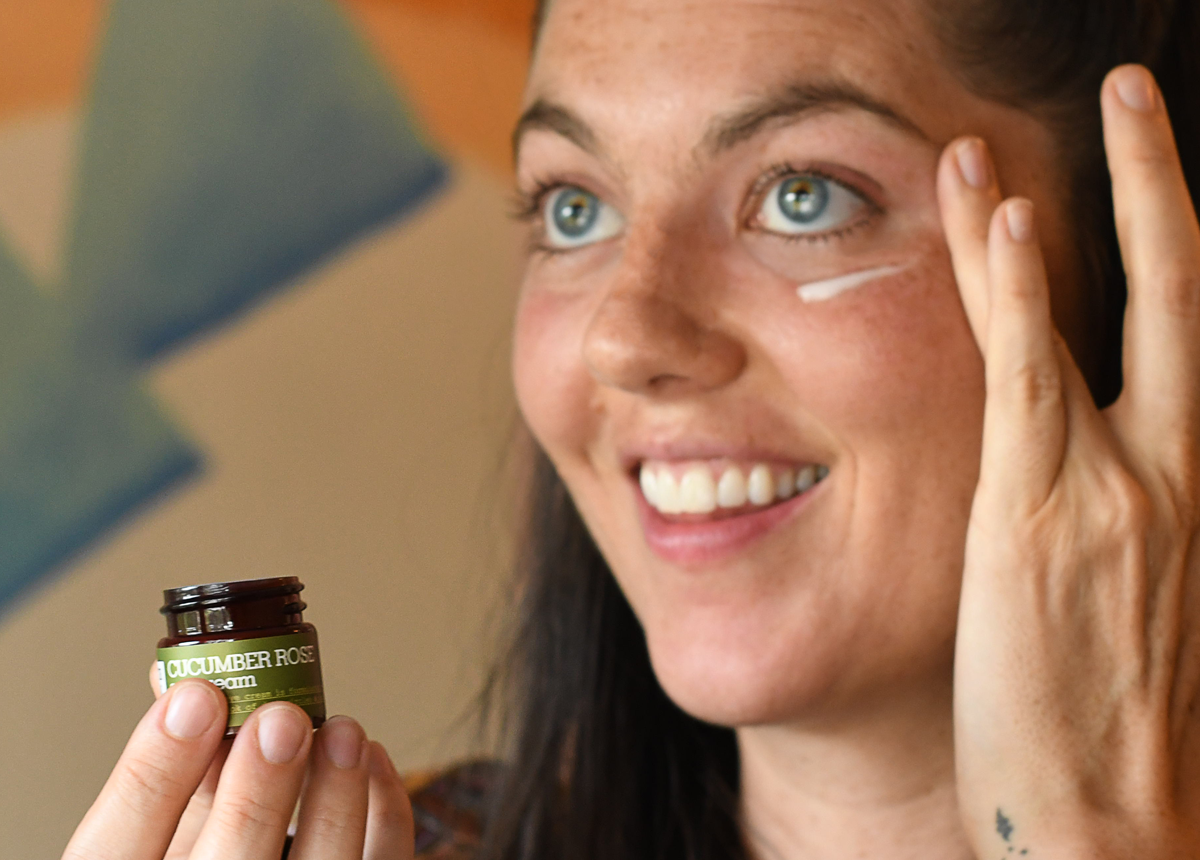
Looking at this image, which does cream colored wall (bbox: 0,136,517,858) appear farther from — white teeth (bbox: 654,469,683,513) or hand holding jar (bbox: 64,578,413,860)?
hand holding jar (bbox: 64,578,413,860)

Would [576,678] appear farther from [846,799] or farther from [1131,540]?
[1131,540]

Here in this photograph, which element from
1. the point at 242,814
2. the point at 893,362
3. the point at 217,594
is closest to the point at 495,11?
the point at 893,362

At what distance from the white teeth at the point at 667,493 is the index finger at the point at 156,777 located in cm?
55

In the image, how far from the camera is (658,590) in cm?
133

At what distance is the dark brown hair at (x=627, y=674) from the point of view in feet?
4.02

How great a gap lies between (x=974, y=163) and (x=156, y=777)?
93 centimetres

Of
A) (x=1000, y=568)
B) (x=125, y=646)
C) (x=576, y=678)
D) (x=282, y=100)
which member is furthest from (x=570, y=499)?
(x=282, y=100)

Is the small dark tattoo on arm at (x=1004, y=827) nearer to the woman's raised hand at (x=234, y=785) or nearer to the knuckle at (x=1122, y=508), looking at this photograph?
the knuckle at (x=1122, y=508)

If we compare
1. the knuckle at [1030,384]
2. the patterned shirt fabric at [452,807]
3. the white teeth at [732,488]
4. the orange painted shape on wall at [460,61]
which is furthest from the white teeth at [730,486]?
the orange painted shape on wall at [460,61]

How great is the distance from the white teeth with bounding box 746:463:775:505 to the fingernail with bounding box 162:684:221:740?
585 millimetres

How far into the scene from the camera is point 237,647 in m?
0.88

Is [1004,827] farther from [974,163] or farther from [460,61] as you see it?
[460,61]

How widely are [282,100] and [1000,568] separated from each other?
5.49 ft

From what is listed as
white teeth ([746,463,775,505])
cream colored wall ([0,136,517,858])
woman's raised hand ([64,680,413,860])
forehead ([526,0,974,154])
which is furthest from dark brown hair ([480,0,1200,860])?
woman's raised hand ([64,680,413,860])
